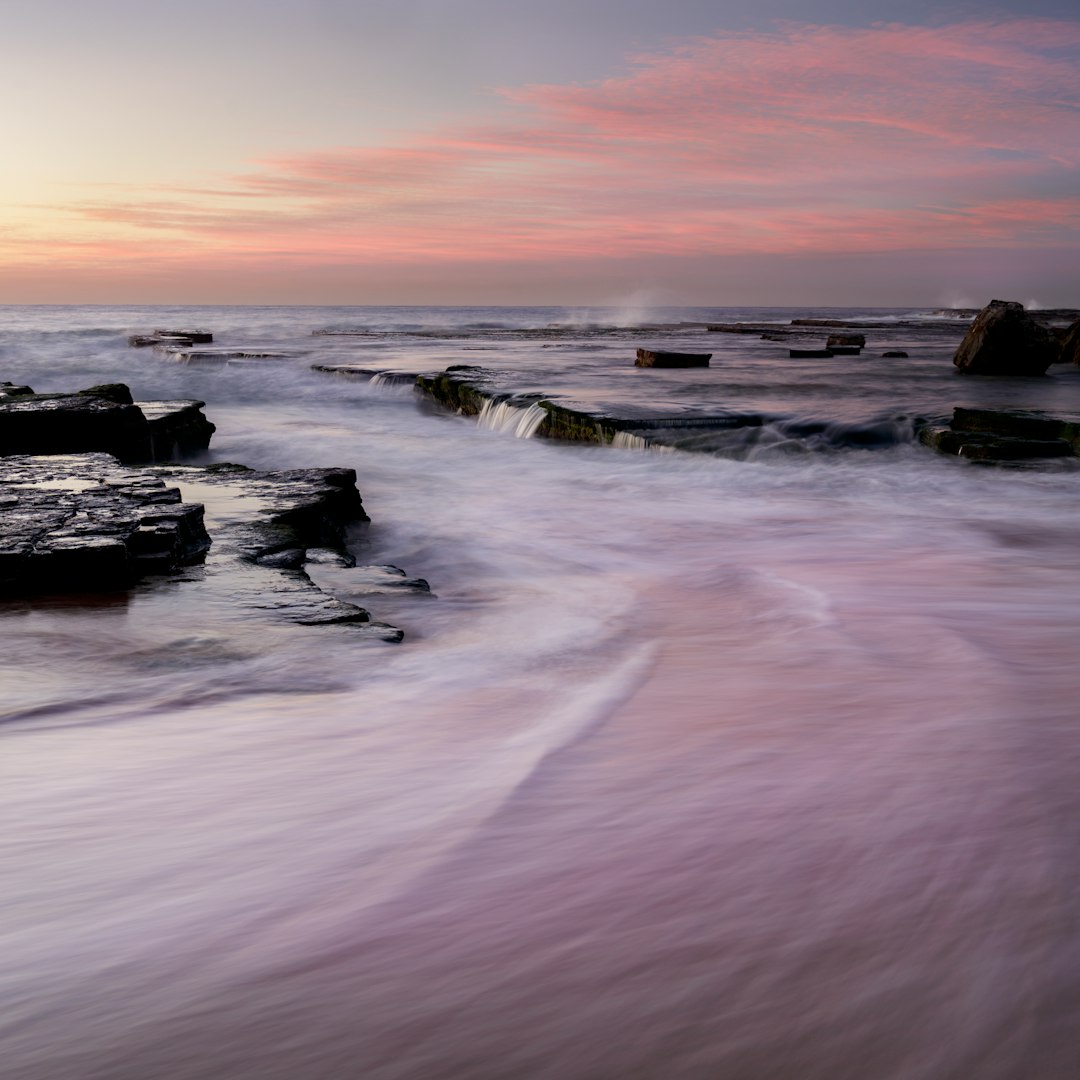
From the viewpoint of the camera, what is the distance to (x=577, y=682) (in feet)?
12.4

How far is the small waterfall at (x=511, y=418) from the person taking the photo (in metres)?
12.7

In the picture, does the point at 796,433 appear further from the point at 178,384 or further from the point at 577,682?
the point at 178,384

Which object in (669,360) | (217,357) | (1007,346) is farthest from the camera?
(217,357)

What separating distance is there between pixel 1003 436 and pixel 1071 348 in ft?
44.6

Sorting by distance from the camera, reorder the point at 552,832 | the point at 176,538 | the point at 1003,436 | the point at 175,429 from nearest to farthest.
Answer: the point at 552,832 → the point at 176,538 → the point at 175,429 → the point at 1003,436

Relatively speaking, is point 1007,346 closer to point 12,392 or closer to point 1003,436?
point 1003,436

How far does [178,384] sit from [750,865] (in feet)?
69.7

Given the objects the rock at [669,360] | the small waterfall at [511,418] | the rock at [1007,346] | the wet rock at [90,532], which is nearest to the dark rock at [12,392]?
the wet rock at [90,532]

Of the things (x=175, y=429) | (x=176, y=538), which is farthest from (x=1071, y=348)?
(x=176, y=538)

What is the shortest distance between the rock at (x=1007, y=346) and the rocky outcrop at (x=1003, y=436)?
8.28 metres

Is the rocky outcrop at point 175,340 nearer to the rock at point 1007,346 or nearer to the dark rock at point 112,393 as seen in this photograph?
the rock at point 1007,346

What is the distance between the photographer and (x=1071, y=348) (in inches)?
863

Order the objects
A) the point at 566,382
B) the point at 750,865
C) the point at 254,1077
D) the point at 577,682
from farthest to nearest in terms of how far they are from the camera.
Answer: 1. the point at 566,382
2. the point at 577,682
3. the point at 750,865
4. the point at 254,1077

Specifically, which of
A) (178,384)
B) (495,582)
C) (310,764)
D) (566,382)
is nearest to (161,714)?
(310,764)
